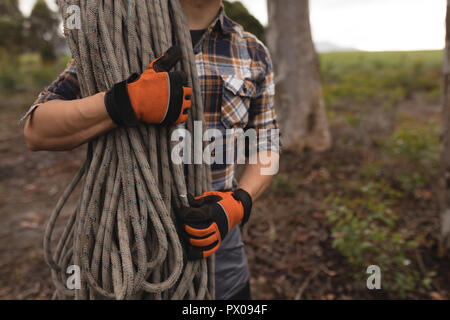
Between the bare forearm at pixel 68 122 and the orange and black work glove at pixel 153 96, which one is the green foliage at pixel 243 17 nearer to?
the orange and black work glove at pixel 153 96

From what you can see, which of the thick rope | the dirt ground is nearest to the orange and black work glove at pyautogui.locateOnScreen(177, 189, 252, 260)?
the thick rope

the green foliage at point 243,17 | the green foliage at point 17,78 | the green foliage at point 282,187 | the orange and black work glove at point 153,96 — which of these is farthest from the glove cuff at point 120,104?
the green foliage at point 17,78

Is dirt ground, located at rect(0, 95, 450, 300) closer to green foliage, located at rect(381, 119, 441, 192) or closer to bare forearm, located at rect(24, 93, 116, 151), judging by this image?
green foliage, located at rect(381, 119, 441, 192)

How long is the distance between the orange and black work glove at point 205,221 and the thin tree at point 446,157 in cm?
199

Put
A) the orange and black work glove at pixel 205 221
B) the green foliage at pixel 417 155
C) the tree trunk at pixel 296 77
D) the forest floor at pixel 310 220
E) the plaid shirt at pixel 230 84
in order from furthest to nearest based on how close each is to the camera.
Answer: the tree trunk at pixel 296 77, the green foliage at pixel 417 155, the forest floor at pixel 310 220, the plaid shirt at pixel 230 84, the orange and black work glove at pixel 205 221

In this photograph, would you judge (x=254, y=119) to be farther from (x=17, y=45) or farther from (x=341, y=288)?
(x=17, y=45)

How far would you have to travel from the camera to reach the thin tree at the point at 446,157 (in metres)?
2.27

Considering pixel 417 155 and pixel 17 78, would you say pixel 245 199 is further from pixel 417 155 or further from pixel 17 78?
pixel 17 78

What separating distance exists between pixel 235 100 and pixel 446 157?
1965 mm

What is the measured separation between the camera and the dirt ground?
2.47m
